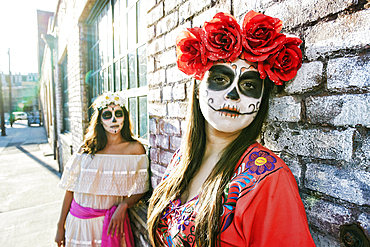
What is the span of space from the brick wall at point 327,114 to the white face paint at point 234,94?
195 mm

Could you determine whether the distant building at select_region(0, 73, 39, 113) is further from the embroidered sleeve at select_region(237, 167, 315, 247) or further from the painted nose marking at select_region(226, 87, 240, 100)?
the embroidered sleeve at select_region(237, 167, 315, 247)

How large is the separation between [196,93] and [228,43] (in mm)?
318

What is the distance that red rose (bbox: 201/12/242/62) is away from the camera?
2.81 feet

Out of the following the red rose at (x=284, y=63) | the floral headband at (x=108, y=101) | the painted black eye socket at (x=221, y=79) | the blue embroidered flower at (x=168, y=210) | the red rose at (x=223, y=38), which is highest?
the red rose at (x=223, y=38)

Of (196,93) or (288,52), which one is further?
(196,93)

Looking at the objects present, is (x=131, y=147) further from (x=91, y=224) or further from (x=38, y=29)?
(x=38, y=29)

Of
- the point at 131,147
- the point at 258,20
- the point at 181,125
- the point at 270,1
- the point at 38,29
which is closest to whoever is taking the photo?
the point at 258,20

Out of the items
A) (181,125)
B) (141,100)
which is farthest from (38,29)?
(181,125)

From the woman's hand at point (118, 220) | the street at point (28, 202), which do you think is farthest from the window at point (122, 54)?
the street at point (28, 202)

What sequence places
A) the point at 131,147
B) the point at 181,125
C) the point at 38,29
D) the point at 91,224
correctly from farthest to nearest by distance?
the point at 38,29, the point at 131,147, the point at 91,224, the point at 181,125

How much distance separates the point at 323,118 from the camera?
885mm

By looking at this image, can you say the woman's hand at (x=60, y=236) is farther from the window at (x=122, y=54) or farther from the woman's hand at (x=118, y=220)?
the window at (x=122, y=54)

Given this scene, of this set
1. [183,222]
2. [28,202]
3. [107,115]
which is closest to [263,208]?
[183,222]

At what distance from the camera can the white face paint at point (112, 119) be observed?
214 cm
